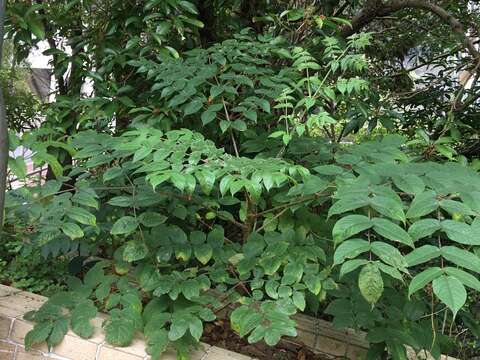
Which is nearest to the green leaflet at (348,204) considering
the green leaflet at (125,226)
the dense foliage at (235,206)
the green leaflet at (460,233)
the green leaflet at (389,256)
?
the dense foliage at (235,206)

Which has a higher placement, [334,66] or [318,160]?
[334,66]

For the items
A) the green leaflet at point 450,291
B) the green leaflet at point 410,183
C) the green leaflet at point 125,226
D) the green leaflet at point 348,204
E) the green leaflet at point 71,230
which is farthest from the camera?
the green leaflet at point 125,226

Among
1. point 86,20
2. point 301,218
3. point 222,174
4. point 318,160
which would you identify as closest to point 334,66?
point 318,160

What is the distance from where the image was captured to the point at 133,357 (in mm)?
1906

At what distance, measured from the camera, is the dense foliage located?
1.53m

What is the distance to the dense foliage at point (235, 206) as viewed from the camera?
153 centimetres

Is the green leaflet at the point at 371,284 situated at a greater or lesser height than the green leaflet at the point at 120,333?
greater

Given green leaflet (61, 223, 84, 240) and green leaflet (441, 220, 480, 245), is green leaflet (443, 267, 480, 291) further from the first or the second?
green leaflet (61, 223, 84, 240)

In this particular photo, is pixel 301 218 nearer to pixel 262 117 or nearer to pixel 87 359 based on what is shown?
pixel 262 117

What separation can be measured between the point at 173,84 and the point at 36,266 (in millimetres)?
1434

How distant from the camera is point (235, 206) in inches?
97.0

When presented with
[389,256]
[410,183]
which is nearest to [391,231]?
[389,256]

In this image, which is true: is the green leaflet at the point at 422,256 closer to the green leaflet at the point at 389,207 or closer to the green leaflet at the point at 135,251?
the green leaflet at the point at 389,207

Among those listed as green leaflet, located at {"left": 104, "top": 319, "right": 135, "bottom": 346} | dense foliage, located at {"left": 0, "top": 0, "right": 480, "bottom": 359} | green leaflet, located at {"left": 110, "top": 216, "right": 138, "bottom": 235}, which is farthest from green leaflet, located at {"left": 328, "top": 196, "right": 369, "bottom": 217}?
green leaflet, located at {"left": 104, "top": 319, "right": 135, "bottom": 346}
